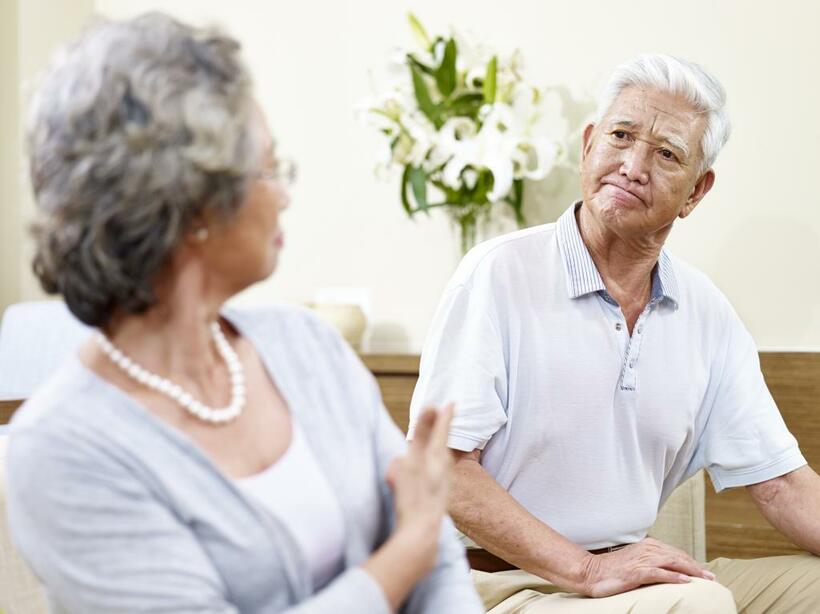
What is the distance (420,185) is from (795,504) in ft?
4.60

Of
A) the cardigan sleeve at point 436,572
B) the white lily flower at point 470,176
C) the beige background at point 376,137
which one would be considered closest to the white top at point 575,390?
the cardigan sleeve at point 436,572

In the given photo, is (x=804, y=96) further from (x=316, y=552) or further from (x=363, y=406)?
(x=316, y=552)

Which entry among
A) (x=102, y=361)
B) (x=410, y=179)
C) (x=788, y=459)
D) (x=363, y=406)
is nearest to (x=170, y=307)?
(x=102, y=361)

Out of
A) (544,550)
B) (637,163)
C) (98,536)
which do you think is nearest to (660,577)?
(544,550)

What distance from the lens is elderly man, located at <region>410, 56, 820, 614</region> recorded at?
1750 mm

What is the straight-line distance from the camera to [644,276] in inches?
77.5

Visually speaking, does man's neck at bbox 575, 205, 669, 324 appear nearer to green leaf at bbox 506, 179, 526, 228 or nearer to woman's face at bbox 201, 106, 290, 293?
woman's face at bbox 201, 106, 290, 293

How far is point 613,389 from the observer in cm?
187

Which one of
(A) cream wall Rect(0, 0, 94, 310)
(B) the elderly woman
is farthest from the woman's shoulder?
(A) cream wall Rect(0, 0, 94, 310)

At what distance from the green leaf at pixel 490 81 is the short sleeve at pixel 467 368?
3.98ft

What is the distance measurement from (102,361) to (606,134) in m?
1.14

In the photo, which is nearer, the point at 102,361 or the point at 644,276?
the point at 102,361

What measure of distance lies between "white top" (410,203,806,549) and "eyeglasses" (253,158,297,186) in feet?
2.35

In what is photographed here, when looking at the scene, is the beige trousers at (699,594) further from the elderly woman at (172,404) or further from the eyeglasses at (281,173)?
the eyeglasses at (281,173)
